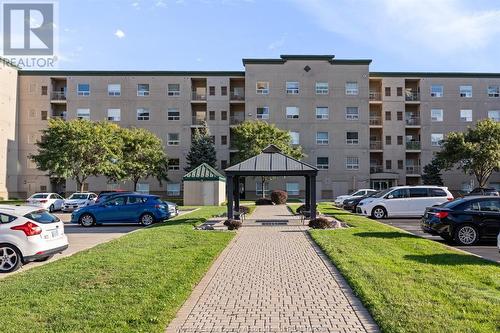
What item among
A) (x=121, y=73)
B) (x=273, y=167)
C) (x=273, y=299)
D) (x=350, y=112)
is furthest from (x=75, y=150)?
(x=273, y=299)

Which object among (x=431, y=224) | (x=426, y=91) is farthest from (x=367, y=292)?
(x=426, y=91)

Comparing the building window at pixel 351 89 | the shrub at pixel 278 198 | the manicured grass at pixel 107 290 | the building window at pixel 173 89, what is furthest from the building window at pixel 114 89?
the manicured grass at pixel 107 290

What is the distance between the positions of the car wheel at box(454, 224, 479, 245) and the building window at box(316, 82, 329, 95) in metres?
45.2

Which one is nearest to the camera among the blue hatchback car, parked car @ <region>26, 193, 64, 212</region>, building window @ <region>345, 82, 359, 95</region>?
the blue hatchback car

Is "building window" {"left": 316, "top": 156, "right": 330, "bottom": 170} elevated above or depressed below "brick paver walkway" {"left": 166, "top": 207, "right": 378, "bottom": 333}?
above

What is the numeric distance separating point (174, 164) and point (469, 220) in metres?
47.5

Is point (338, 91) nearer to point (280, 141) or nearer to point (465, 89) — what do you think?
point (280, 141)

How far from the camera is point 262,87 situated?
58.6 metres

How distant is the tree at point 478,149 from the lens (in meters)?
47.9

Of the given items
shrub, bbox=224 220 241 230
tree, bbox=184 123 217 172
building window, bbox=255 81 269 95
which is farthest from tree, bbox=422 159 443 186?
shrub, bbox=224 220 241 230

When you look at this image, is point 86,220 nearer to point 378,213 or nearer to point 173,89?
point 378,213

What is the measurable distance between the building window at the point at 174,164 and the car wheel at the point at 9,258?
4904 centimetres

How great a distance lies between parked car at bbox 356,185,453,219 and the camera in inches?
989

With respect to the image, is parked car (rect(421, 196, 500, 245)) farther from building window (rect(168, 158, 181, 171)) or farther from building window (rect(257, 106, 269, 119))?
building window (rect(168, 158, 181, 171))
